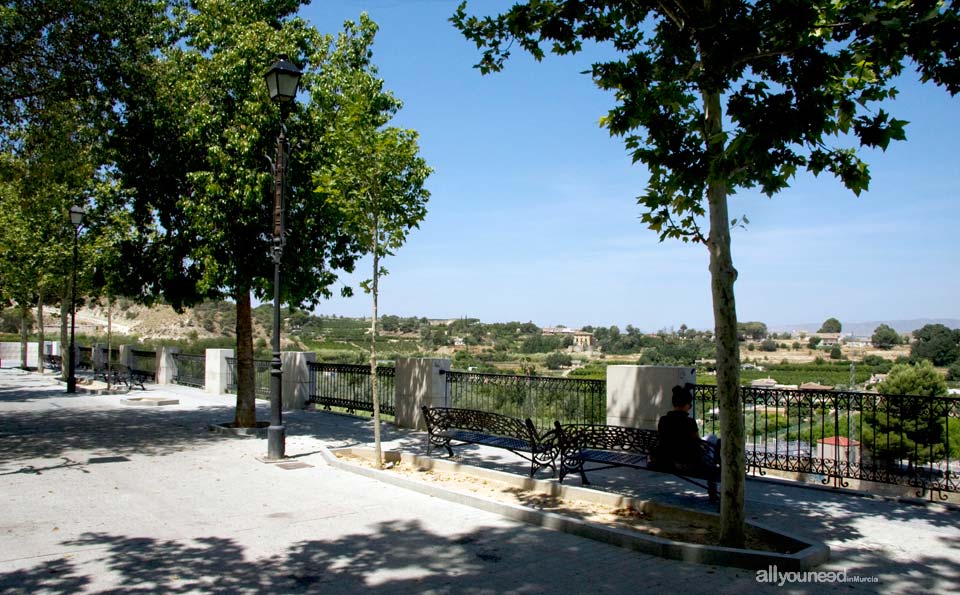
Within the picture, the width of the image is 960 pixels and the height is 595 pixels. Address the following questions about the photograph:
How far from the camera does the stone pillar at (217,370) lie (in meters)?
22.9

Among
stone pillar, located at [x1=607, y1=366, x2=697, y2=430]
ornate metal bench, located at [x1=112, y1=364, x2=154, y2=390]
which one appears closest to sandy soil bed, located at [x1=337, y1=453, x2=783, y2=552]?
stone pillar, located at [x1=607, y1=366, x2=697, y2=430]

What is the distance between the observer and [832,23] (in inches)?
228

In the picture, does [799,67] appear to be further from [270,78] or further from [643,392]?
[270,78]

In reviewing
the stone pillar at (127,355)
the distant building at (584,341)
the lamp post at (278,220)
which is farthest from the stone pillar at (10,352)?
the lamp post at (278,220)

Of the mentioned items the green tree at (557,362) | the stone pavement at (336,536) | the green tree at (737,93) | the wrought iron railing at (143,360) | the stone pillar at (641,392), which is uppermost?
the green tree at (737,93)

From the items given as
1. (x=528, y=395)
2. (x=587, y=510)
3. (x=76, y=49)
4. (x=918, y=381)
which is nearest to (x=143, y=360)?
(x=76, y=49)

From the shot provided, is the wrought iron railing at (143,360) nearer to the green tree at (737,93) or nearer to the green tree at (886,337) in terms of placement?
the green tree at (737,93)

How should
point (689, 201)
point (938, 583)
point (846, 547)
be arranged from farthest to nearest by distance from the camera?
point (689, 201) → point (846, 547) → point (938, 583)

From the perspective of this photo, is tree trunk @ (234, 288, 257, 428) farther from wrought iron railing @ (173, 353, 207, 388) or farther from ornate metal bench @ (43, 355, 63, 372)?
ornate metal bench @ (43, 355, 63, 372)

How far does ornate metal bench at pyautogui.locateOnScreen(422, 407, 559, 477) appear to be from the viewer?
881cm

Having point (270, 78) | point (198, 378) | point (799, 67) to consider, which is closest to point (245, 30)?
point (270, 78)

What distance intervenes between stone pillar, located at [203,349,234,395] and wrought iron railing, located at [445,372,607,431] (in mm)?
11195

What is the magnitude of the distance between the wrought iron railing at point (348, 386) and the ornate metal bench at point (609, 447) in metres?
7.90

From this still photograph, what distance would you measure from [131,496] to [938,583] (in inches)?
328
